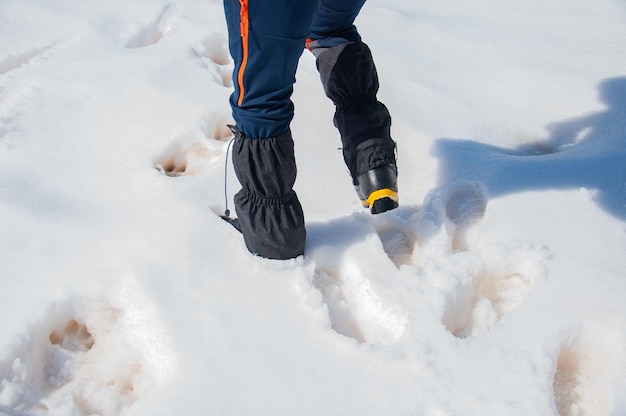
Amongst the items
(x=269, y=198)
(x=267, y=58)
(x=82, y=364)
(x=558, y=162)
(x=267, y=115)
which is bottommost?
(x=82, y=364)

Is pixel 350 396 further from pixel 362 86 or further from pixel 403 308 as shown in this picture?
pixel 362 86

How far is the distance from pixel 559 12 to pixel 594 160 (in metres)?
1.24

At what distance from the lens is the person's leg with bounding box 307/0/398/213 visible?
1577mm

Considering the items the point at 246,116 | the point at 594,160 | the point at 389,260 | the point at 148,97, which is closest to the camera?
the point at 246,116

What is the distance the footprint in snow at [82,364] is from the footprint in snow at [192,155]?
1.78 feet

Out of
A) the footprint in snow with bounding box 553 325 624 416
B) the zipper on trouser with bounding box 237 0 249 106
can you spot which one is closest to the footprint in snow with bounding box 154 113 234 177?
the zipper on trouser with bounding box 237 0 249 106

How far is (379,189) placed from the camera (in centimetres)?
153

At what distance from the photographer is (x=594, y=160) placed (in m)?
1.77

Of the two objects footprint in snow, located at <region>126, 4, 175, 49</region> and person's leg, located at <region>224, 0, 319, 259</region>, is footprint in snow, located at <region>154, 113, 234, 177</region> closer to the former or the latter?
person's leg, located at <region>224, 0, 319, 259</region>

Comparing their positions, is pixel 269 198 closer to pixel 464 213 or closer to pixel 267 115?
pixel 267 115

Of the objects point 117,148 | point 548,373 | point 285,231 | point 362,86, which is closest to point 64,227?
point 117,148

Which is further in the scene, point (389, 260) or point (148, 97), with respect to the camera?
point (148, 97)

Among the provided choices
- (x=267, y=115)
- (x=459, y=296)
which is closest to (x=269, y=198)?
(x=267, y=115)

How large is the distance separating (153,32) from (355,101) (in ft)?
3.97
